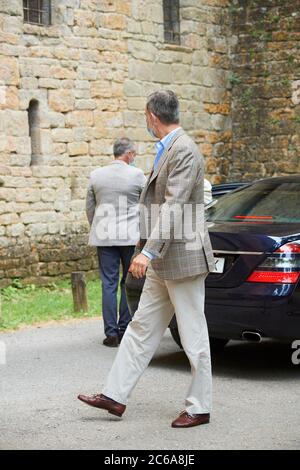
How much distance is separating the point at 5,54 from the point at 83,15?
1756 millimetres

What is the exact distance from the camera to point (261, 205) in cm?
896

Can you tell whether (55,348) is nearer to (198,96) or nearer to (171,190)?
(171,190)

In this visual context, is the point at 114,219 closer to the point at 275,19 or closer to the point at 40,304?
the point at 40,304

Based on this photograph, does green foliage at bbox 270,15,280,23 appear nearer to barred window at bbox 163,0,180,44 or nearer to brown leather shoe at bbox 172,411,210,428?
barred window at bbox 163,0,180,44

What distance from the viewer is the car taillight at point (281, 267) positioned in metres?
7.86

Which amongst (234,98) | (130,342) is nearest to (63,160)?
(234,98)

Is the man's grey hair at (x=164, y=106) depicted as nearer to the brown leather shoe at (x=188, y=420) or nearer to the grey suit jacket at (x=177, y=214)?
the grey suit jacket at (x=177, y=214)

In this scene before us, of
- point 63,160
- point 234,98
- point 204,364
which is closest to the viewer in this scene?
point 204,364

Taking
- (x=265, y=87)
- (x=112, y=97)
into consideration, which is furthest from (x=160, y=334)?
(x=265, y=87)

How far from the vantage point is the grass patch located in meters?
11.6

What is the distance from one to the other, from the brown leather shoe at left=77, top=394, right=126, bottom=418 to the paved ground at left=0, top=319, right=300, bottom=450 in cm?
7

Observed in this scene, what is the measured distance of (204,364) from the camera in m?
6.56

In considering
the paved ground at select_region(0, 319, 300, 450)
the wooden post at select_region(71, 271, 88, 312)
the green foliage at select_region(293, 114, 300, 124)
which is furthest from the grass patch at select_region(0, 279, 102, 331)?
the green foliage at select_region(293, 114, 300, 124)

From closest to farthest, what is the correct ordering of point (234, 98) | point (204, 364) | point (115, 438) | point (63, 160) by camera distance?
point (115, 438) → point (204, 364) → point (63, 160) → point (234, 98)
